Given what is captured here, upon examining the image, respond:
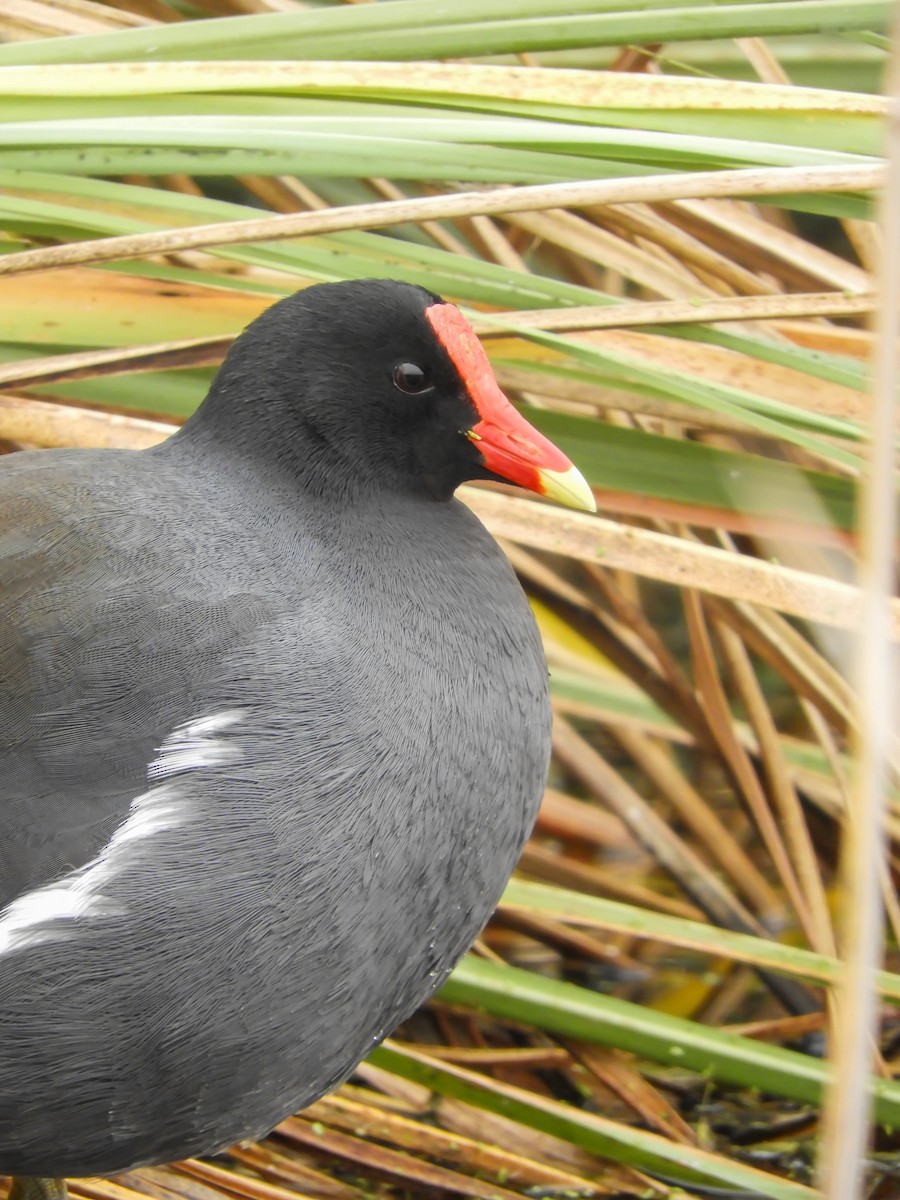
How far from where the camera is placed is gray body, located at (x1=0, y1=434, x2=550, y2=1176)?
4.45ft

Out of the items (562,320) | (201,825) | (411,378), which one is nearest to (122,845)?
(201,825)

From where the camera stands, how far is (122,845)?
1360 mm

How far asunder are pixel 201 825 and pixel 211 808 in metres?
Answer: 0.02

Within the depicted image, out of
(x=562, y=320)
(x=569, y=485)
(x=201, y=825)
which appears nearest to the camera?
(x=201, y=825)

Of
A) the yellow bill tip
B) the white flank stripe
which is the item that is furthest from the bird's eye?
the white flank stripe

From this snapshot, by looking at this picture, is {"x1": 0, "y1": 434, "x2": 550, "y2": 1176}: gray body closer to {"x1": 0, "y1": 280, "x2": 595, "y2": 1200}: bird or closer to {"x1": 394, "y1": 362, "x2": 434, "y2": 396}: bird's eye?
{"x1": 0, "y1": 280, "x2": 595, "y2": 1200}: bird

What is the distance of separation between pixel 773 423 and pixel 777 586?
0.19m

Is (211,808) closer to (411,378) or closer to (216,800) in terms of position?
(216,800)

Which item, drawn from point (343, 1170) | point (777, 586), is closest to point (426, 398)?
point (777, 586)

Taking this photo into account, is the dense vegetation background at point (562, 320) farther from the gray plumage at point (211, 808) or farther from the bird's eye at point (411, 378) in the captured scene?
the gray plumage at point (211, 808)

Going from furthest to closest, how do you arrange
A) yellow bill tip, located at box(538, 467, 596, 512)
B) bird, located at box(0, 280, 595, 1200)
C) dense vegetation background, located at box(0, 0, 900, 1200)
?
dense vegetation background, located at box(0, 0, 900, 1200) < yellow bill tip, located at box(538, 467, 596, 512) < bird, located at box(0, 280, 595, 1200)

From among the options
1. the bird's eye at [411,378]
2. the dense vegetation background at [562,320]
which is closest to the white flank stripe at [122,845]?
the bird's eye at [411,378]

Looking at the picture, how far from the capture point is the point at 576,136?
1609 millimetres

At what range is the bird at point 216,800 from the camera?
4.45 feet
